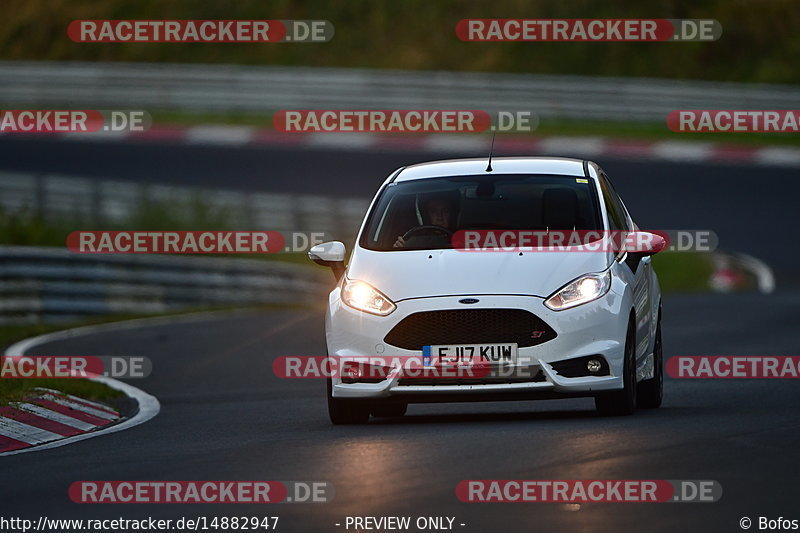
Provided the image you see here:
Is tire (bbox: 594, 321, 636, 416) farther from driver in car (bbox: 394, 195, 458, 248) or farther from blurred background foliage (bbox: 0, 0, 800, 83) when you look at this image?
blurred background foliage (bbox: 0, 0, 800, 83)

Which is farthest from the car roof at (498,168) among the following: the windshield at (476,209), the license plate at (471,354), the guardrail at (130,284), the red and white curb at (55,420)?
the guardrail at (130,284)

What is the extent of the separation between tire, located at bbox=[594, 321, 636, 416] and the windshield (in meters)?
0.88

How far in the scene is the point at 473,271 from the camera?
1110 centimetres

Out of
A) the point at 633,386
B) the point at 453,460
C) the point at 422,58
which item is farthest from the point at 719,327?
the point at 422,58

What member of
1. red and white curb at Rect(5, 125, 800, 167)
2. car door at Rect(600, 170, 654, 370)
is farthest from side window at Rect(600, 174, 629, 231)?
Result: red and white curb at Rect(5, 125, 800, 167)

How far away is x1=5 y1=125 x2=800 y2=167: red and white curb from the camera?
36.1 meters

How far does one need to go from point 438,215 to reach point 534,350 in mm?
1406

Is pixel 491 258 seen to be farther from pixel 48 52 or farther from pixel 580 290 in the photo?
pixel 48 52

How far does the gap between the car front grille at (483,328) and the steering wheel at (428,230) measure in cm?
91

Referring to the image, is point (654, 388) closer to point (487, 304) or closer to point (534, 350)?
point (534, 350)

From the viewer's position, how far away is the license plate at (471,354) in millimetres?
10828

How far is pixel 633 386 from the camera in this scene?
11.4m

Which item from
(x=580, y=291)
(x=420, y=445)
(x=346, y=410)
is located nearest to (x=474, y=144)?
(x=346, y=410)

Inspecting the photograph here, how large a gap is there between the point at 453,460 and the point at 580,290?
2153 mm
